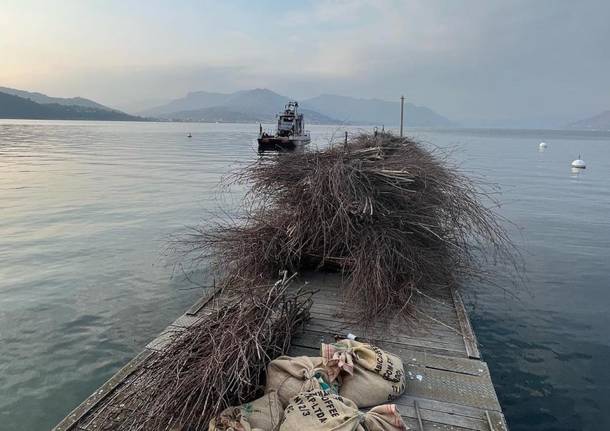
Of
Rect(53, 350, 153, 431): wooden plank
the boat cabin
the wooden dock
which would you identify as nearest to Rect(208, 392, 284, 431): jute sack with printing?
the wooden dock

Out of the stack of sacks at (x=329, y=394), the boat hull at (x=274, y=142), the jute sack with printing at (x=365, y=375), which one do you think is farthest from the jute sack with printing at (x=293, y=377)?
the boat hull at (x=274, y=142)

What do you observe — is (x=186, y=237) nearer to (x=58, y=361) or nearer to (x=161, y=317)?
(x=161, y=317)

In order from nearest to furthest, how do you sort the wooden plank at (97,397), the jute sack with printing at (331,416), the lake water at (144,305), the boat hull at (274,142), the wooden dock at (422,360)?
1. the jute sack with printing at (331,416)
2. the wooden plank at (97,397)
3. the wooden dock at (422,360)
4. the lake water at (144,305)
5. the boat hull at (274,142)

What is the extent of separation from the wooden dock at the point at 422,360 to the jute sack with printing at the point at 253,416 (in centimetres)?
98

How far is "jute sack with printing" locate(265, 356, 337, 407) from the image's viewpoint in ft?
12.5

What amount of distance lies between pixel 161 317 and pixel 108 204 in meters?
10.6

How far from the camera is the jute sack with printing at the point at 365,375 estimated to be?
3980mm

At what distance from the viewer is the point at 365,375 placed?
410 cm

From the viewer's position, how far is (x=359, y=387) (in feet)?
13.2

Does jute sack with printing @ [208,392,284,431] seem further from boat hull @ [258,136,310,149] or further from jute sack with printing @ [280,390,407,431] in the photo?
boat hull @ [258,136,310,149]

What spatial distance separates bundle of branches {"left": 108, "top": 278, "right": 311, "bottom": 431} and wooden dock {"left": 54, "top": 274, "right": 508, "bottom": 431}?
1.17 feet

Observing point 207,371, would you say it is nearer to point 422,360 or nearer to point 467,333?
point 422,360

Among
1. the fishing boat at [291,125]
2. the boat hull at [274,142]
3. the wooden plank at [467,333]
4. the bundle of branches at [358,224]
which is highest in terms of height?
the fishing boat at [291,125]

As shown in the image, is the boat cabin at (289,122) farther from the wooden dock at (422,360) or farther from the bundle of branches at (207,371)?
the bundle of branches at (207,371)
